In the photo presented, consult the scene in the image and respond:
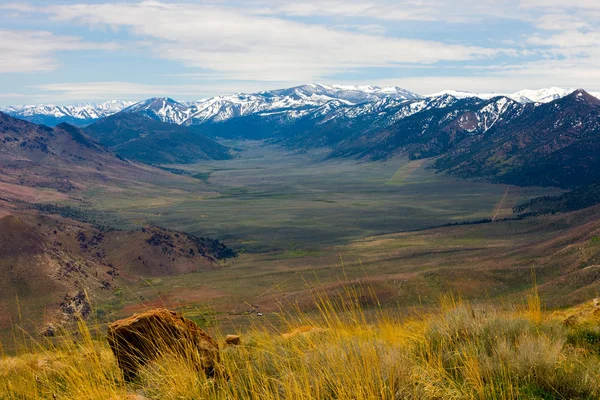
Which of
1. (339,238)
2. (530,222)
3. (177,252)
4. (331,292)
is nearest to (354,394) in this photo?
(331,292)

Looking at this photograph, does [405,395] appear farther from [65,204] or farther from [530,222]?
[65,204]

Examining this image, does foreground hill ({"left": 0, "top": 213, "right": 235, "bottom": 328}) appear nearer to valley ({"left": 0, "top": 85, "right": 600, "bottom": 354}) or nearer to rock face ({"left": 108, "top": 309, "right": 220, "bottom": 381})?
valley ({"left": 0, "top": 85, "right": 600, "bottom": 354})

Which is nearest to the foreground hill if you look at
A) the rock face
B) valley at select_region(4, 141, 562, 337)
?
valley at select_region(4, 141, 562, 337)

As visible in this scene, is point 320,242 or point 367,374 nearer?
point 367,374

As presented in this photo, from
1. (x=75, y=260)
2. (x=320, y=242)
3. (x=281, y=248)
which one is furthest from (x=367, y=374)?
(x=320, y=242)

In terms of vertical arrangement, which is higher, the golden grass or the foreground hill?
the golden grass

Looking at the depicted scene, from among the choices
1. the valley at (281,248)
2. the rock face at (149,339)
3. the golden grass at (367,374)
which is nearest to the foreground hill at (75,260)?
the valley at (281,248)

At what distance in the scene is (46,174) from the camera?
7721 inches

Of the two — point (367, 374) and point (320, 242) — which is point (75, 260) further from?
point (367, 374)

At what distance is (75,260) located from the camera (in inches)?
3260

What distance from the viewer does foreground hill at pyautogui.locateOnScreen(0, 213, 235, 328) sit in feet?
218

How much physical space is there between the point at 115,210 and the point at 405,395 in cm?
16353

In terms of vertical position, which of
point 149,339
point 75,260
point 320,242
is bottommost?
point 320,242

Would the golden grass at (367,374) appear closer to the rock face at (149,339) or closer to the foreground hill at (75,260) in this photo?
the rock face at (149,339)
